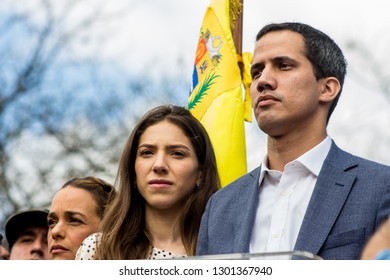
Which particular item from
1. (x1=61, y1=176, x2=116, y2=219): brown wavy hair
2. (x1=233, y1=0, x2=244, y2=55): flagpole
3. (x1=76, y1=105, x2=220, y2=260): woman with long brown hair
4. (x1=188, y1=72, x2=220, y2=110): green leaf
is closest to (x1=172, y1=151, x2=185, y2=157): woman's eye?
(x1=76, y1=105, x2=220, y2=260): woman with long brown hair

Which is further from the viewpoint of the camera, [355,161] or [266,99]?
[266,99]

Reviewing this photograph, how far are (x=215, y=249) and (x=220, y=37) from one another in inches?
93.6

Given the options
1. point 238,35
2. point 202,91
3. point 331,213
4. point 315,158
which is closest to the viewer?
point 331,213

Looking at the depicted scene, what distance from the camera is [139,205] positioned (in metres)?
3.62

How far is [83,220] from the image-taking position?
388 cm

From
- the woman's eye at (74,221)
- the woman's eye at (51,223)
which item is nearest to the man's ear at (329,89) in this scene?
the woman's eye at (74,221)

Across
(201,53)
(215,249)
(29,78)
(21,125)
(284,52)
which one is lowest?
(215,249)

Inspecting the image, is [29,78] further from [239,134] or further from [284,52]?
[284,52]

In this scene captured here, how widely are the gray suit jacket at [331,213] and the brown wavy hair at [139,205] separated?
0.37 metres

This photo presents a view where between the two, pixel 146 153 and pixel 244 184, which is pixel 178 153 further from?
pixel 244 184

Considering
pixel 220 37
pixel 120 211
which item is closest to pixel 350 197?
pixel 120 211

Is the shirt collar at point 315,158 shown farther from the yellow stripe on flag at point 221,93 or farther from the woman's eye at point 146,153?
the yellow stripe on flag at point 221,93

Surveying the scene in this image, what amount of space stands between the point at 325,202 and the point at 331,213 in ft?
0.17

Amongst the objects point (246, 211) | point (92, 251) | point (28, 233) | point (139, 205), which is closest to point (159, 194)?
point (139, 205)
